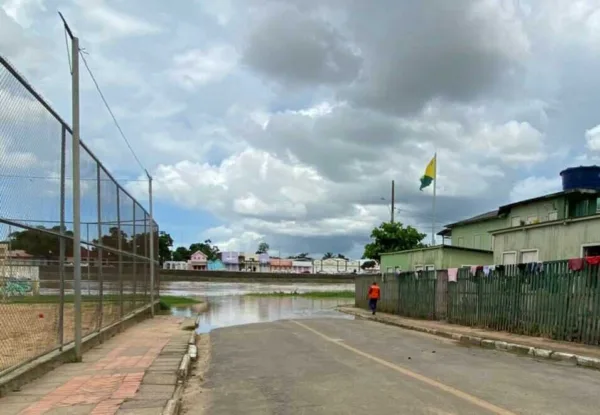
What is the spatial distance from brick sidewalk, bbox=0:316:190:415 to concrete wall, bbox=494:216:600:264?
1240 cm

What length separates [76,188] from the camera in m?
10.5

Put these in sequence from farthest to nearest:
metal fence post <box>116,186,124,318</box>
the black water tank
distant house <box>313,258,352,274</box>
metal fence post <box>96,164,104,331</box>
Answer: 1. distant house <box>313,258,352,274</box>
2. the black water tank
3. metal fence post <box>116,186,124,318</box>
4. metal fence post <box>96,164,104,331</box>

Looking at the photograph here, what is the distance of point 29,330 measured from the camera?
29.4 feet

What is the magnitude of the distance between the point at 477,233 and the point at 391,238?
1418 centimetres

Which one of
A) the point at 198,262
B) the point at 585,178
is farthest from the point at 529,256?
the point at 198,262

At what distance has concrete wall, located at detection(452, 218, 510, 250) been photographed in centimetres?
3359

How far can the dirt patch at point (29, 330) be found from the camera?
25.1 ft

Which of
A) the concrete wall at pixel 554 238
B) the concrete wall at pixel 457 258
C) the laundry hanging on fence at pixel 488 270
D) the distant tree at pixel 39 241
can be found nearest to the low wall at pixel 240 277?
the concrete wall at pixel 457 258

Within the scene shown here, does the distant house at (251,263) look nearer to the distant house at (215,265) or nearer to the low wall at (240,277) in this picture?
the distant house at (215,265)

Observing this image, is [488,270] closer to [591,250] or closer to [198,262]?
[591,250]

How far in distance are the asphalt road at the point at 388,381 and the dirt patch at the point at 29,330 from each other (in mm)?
2647

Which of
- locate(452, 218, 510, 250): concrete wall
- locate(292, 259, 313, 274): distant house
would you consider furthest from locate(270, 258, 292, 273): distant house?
locate(452, 218, 510, 250): concrete wall

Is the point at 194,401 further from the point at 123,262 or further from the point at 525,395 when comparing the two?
the point at 123,262

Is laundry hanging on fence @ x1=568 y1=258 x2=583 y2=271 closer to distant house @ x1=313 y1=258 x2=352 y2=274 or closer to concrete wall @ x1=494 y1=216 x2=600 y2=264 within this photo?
concrete wall @ x1=494 y1=216 x2=600 y2=264
